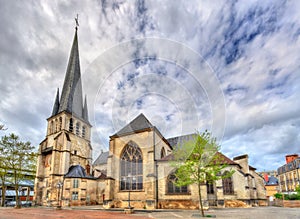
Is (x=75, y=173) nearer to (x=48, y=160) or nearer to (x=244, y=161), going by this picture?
(x=48, y=160)

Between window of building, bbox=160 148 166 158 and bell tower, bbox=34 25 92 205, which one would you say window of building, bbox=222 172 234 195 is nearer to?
window of building, bbox=160 148 166 158

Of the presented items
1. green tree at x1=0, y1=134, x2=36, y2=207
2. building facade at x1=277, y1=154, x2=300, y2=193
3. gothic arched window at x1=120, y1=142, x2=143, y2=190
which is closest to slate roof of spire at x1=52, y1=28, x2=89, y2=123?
green tree at x1=0, y1=134, x2=36, y2=207

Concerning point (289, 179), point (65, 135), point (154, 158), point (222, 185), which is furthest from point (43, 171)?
point (289, 179)

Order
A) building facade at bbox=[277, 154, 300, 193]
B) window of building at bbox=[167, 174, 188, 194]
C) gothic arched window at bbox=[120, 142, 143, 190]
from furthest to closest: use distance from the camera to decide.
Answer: building facade at bbox=[277, 154, 300, 193] → gothic arched window at bbox=[120, 142, 143, 190] → window of building at bbox=[167, 174, 188, 194]

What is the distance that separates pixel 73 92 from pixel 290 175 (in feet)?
197

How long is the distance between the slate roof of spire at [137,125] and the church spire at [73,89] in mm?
16865

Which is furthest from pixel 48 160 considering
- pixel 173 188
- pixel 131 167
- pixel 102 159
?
pixel 173 188

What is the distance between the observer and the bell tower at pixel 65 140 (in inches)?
1277

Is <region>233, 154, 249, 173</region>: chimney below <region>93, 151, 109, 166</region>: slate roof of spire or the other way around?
below

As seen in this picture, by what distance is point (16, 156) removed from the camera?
26.1 metres

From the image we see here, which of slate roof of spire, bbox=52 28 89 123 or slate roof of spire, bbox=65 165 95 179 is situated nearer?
slate roof of spire, bbox=65 165 95 179

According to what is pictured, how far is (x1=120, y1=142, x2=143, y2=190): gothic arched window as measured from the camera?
24.1 meters

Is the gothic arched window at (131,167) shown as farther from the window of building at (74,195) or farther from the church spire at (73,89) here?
the church spire at (73,89)

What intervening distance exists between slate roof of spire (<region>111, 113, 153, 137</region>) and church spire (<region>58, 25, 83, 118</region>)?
1686cm
